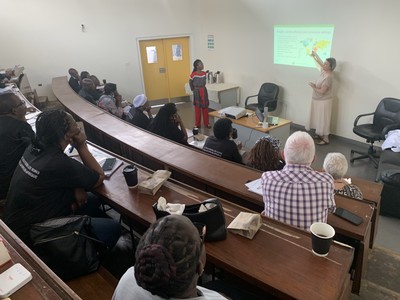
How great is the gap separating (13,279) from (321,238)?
1.29m

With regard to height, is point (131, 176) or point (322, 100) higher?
point (131, 176)

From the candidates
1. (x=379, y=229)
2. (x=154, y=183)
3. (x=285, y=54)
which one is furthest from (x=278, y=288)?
(x=285, y=54)

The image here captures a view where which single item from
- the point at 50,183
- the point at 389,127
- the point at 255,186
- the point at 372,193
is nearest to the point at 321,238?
the point at 255,186

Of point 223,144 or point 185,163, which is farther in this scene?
point 223,144

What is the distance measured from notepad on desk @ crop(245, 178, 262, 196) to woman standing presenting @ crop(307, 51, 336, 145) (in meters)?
3.79

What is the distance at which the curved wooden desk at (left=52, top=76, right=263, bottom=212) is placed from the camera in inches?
83.5

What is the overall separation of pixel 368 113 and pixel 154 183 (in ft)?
14.7

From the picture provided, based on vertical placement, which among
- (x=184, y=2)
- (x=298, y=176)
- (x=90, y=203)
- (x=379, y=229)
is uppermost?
(x=184, y=2)

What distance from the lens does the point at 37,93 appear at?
6.81 metres

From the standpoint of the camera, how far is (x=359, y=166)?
470 cm

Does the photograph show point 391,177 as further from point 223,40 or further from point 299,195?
point 223,40

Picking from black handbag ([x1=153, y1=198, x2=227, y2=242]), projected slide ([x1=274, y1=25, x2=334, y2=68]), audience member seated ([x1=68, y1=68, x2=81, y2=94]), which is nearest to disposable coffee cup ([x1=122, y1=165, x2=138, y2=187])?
black handbag ([x1=153, y1=198, x2=227, y2=242])

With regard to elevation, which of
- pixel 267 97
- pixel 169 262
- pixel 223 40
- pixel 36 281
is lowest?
pixel 267 97

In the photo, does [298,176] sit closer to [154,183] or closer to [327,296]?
[327,296]
